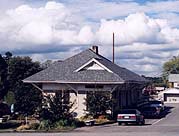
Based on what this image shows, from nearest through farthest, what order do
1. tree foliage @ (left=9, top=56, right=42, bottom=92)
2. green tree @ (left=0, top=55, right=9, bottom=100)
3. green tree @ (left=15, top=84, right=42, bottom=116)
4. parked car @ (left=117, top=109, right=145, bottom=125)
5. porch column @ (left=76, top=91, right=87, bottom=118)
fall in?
parked car @ (left=117, top=109, right=145, bottom=125) → green tree @ (left=15, top=84, right=42, bottom=116) → porch column @ (left=76, top=91, right=87, bottom=118) → green tree @ (left=0, top=55, right=9, bottom=100) → tree foliage @ (left=9, top=56, right=42, bottom=92)

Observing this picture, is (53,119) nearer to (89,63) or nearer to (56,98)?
(56,98)

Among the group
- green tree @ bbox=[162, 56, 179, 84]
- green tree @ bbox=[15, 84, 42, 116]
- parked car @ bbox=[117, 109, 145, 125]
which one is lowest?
parked car @ bbox=[117, 109, 145, 125]

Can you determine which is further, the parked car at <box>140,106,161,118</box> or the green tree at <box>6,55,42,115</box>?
the parked car at <box>140,106,161,118</box>

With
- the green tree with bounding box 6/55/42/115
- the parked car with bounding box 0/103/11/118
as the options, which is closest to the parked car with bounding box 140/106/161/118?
the green tree with bounding box 6/55/42/115

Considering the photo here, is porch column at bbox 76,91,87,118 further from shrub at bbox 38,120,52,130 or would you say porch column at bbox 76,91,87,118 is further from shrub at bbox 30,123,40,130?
shrub at bbox 30,123,40,130

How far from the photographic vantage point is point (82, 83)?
51.2 m

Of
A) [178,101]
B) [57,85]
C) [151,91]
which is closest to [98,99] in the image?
[57,85]

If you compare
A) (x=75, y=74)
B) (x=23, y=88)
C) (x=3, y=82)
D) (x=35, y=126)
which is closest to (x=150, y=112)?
(x=75, y=74)

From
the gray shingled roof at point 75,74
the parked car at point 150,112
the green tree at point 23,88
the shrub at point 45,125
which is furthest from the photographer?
the parked car at point 150,112

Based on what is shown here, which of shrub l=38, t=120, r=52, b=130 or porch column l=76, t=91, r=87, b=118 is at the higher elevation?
porch column l=76, t=91, r=87, b=118

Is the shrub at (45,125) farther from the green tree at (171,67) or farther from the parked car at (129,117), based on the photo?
the green tree at (171,67)

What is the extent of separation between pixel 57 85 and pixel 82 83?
331 centimetres

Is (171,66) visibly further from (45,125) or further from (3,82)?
(45,125)

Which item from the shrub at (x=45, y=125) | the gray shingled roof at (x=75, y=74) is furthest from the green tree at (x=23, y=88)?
the shrub at (x=45, y=125)
